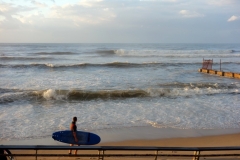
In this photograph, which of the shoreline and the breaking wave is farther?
the breaking wave

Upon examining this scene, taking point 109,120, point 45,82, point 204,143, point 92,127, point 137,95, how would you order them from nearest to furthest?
point 204,143
point 92,127
point 109,120
point 137,95
point 45,82

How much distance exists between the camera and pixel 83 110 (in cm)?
1332

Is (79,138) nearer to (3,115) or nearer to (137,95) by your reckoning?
(3,115)

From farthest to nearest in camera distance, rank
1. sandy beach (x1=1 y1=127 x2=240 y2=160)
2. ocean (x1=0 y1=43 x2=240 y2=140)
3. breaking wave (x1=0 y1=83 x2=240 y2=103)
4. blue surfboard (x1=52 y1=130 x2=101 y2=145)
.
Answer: breaking wave (x1=0 y1=83 x2=240 y2=103), ocean (x1=0 y1=43 x2=240 y2=140), sandy beach (x1=1 y1=127 x2=240 y2=160), blue surfboard (x1=52 y1=130 x2=101 y2=145)

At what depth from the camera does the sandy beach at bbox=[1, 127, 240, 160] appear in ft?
29.8

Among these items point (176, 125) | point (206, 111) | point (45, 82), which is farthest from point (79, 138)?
point (45, 82)

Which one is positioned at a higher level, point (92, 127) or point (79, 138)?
point (79, 138)

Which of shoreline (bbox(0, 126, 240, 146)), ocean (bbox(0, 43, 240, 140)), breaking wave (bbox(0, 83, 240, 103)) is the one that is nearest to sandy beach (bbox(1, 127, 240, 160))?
shoreline (bbox(0, 126, 240, 146))

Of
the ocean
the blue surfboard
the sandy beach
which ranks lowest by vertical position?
the sandy beach

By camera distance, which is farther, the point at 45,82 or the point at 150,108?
the point at 45,82

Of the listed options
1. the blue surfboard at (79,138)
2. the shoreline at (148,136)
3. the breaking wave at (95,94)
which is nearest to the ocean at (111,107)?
the breaking wave at (95,94)

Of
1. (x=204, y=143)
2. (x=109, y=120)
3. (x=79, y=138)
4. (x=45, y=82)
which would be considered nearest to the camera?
(x=79, y=138)

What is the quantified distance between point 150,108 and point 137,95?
3.46 metres

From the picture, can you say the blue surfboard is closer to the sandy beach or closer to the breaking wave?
the sandy beach
